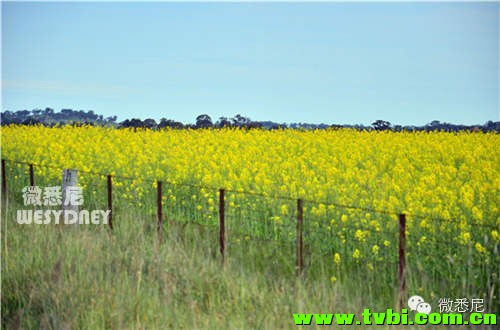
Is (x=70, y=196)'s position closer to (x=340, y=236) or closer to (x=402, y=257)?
(x=340, y=236)

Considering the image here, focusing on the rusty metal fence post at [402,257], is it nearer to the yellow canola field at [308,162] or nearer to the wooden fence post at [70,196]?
the yellow canola field at [308,162]

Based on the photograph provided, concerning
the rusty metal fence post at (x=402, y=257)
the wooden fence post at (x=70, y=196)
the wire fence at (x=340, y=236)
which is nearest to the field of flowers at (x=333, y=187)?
the wire fence at (x=340, y=236)

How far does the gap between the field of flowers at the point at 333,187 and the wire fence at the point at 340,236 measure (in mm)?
27

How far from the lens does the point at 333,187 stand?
12484 millimetres

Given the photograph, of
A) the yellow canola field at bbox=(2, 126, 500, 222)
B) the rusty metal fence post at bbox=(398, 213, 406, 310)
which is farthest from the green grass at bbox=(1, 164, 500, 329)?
the yellow canola field at bbox=(2, 126, 500, 222)

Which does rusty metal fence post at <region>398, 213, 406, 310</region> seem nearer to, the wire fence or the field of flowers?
the wire fence

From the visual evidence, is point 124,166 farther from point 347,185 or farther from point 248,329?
point 248,329

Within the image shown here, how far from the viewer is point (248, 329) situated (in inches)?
245

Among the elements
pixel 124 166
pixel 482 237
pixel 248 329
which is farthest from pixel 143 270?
pixel 124 166

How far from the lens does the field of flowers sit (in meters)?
8.71

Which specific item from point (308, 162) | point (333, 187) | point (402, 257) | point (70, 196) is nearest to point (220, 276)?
point (402, 257)

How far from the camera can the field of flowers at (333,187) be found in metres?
8.71

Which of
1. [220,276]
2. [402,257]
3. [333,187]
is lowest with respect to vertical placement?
[220,276]

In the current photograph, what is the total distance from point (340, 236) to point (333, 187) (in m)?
2.53
